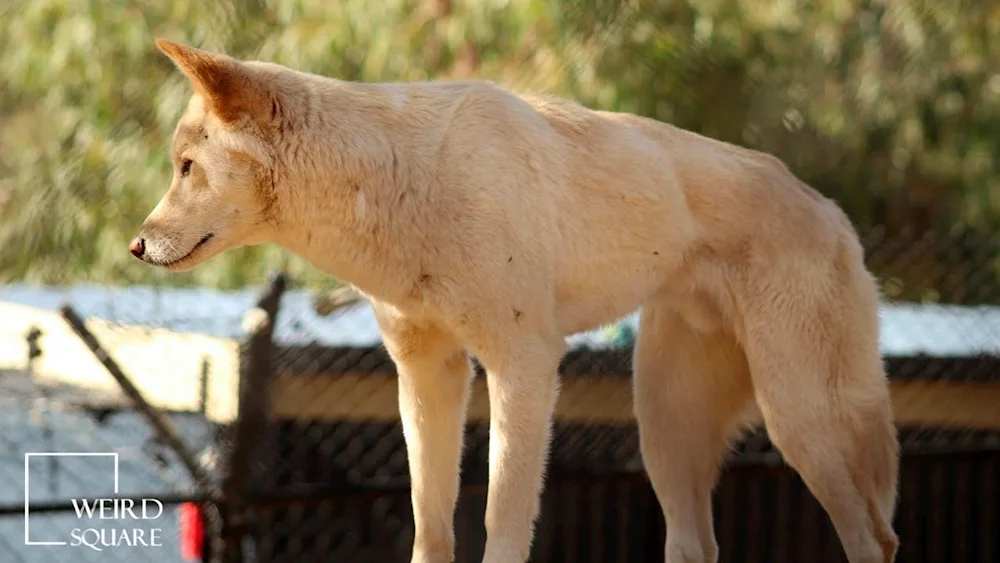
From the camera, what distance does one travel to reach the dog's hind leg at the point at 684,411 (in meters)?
3.89

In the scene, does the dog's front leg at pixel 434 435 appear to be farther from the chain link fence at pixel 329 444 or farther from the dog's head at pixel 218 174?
the chain link fence at pixel 329 444

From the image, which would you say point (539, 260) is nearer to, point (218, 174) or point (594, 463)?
point (218, 174)

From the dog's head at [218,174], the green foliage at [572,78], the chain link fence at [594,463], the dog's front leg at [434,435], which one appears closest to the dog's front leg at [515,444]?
the dog's front leg at [434,435]

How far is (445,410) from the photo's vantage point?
11.3 feet

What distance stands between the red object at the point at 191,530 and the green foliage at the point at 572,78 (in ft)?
11.8

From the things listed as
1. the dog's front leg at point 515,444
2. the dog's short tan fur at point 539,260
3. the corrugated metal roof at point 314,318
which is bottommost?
the dog's front leg at point 515,444

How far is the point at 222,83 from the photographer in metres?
2.96

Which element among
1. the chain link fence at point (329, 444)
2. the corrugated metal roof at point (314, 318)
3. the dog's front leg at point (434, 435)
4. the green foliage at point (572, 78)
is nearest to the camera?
the dog's front leg at point (434, 435)

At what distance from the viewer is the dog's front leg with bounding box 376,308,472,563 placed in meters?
3.40

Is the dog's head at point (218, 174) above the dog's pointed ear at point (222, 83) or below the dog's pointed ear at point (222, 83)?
below

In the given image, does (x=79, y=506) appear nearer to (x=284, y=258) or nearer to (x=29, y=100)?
(x=284, y=258)
